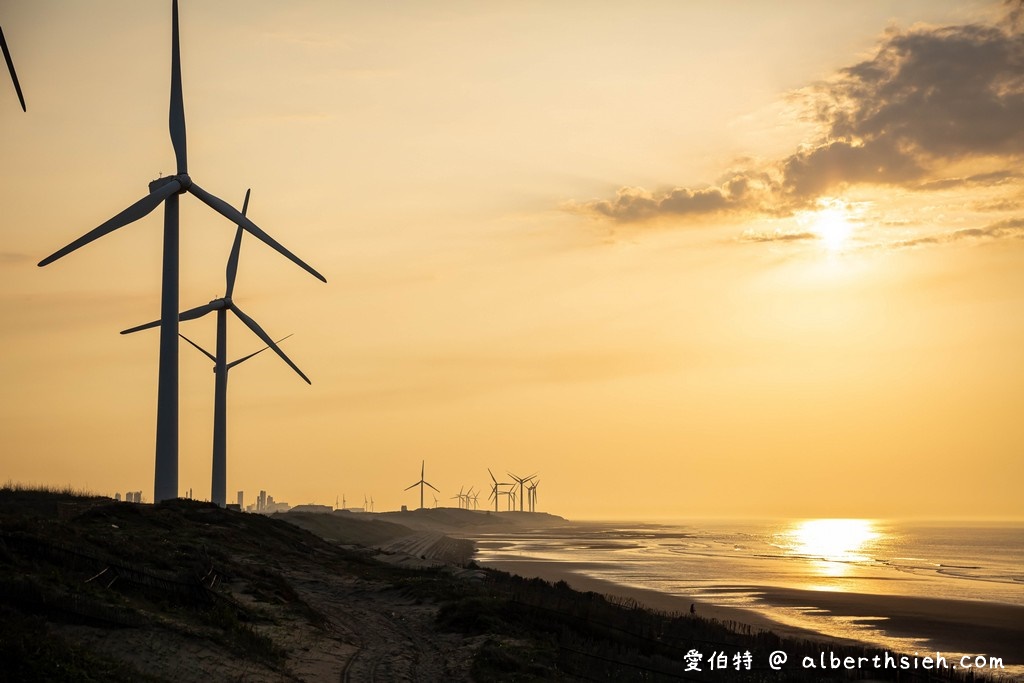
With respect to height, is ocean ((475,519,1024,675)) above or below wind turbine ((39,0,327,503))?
below

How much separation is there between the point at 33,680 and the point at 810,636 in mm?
40233

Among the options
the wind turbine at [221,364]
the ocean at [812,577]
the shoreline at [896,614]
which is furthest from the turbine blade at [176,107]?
the ocean at [812,577]

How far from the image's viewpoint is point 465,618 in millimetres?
35125

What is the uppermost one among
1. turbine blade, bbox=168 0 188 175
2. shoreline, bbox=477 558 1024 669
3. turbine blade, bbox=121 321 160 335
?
turbine blade, bbox=168 0 188 175

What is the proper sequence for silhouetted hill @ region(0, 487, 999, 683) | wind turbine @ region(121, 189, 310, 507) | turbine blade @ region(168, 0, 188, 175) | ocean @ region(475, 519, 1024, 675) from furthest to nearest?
wind turbine @ region(121, 189, 310, 507) < turbine blade @ region(168, 0, 188, 175) < ocean @ region(475, 519, 1024, 675) < silhouetted hill @ region(0, 487, 999, 683)

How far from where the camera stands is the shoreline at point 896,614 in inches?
1948

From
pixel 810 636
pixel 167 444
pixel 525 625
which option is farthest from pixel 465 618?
pixel 167 444

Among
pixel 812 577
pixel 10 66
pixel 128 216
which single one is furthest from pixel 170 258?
pixel 812 577

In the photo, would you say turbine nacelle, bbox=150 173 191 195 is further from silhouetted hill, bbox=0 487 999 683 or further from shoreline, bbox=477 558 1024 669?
shoreline, bbox=477 558 1024 669

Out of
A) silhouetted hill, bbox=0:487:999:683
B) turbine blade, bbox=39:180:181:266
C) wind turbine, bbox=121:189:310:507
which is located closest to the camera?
silhouetted hill, bbox=0:487:999:683

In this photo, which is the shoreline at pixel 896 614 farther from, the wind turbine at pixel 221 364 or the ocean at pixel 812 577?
the wind turbine at pixel 221 364

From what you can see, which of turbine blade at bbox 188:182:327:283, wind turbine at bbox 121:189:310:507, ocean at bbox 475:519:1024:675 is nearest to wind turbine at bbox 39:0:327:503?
turbine blade at bbox 188:182:327:283

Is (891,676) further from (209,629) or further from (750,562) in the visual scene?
(750,562)

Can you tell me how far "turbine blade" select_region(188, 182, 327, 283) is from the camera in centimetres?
5819
